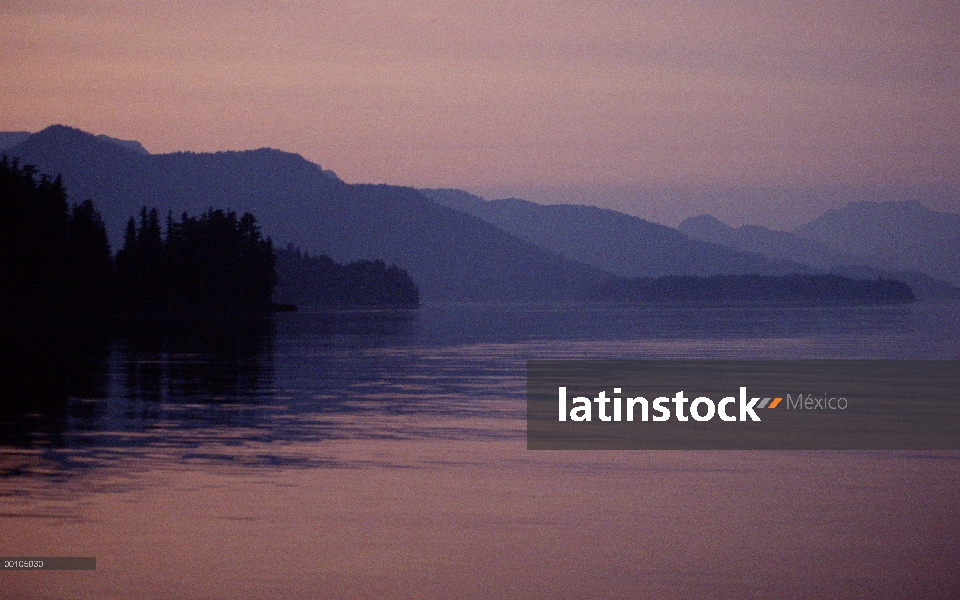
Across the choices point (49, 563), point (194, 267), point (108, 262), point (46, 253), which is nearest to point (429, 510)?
point (49, 563)

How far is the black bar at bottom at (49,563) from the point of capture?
1404 centimetres

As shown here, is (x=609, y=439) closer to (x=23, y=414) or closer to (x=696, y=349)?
(x=23, y=414)

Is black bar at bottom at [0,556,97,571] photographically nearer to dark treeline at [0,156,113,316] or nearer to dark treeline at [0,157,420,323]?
dark treeline at [0,157,420,323]

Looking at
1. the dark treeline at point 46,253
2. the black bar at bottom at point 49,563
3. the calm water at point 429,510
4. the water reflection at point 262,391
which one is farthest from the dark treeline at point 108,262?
the black bar at bottom at point 49,563

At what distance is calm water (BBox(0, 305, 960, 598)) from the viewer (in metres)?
13.8

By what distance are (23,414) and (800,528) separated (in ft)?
69.4

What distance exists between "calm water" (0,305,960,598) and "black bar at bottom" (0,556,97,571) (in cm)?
14

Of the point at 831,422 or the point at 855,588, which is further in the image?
the point at 831,422

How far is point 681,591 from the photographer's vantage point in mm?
13391

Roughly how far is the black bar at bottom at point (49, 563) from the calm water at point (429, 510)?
14 centimetres

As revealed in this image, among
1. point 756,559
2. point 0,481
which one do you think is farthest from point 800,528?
point 0,481

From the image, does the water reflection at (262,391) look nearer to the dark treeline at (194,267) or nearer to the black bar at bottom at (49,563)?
the black bar at bottom at (49,563)

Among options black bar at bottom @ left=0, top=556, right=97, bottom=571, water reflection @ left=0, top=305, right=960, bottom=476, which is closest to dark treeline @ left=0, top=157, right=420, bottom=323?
water reflection @ left=0, top=305, right=960, bottom=476

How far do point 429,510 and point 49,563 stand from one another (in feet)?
18.6
